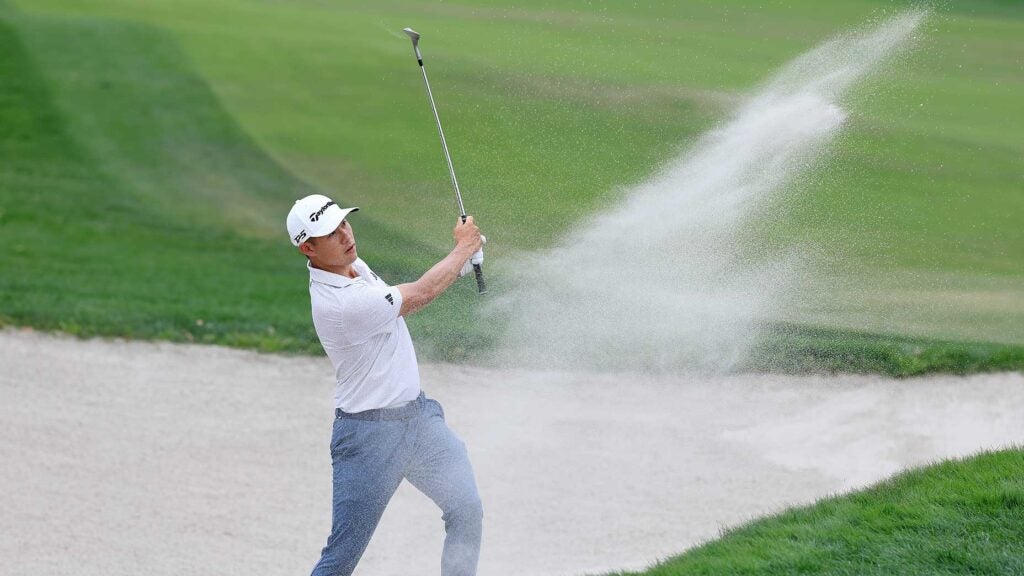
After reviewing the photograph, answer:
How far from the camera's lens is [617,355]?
8453mm

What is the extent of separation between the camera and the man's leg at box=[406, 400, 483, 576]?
4.95 meters

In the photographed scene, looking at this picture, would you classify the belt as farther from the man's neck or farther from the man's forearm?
the man's neck

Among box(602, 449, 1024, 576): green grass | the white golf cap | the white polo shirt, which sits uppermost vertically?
the white golf cap

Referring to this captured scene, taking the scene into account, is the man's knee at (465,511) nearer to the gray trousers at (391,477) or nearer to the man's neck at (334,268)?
the gray trousers at (391,477)

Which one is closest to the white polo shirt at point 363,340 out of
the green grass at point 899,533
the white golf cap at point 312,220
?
the white golf cap at point 312,220

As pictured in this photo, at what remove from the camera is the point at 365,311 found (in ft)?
15.7

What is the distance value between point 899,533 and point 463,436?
2.92 metres

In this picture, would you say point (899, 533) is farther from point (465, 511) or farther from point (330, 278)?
point (330, 278)

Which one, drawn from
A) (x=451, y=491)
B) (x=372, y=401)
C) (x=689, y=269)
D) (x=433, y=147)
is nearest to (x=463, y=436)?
(x=689, y=269)

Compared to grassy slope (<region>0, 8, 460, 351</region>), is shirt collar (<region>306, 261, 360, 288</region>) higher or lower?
higher

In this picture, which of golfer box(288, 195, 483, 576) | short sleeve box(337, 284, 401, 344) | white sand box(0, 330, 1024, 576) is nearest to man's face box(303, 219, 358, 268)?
golfer box(288, 195, 483, 576)

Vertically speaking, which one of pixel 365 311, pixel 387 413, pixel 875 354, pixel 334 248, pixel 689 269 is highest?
pixel 334 248

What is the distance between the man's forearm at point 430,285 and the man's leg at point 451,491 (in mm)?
470

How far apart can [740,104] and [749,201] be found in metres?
1.61
